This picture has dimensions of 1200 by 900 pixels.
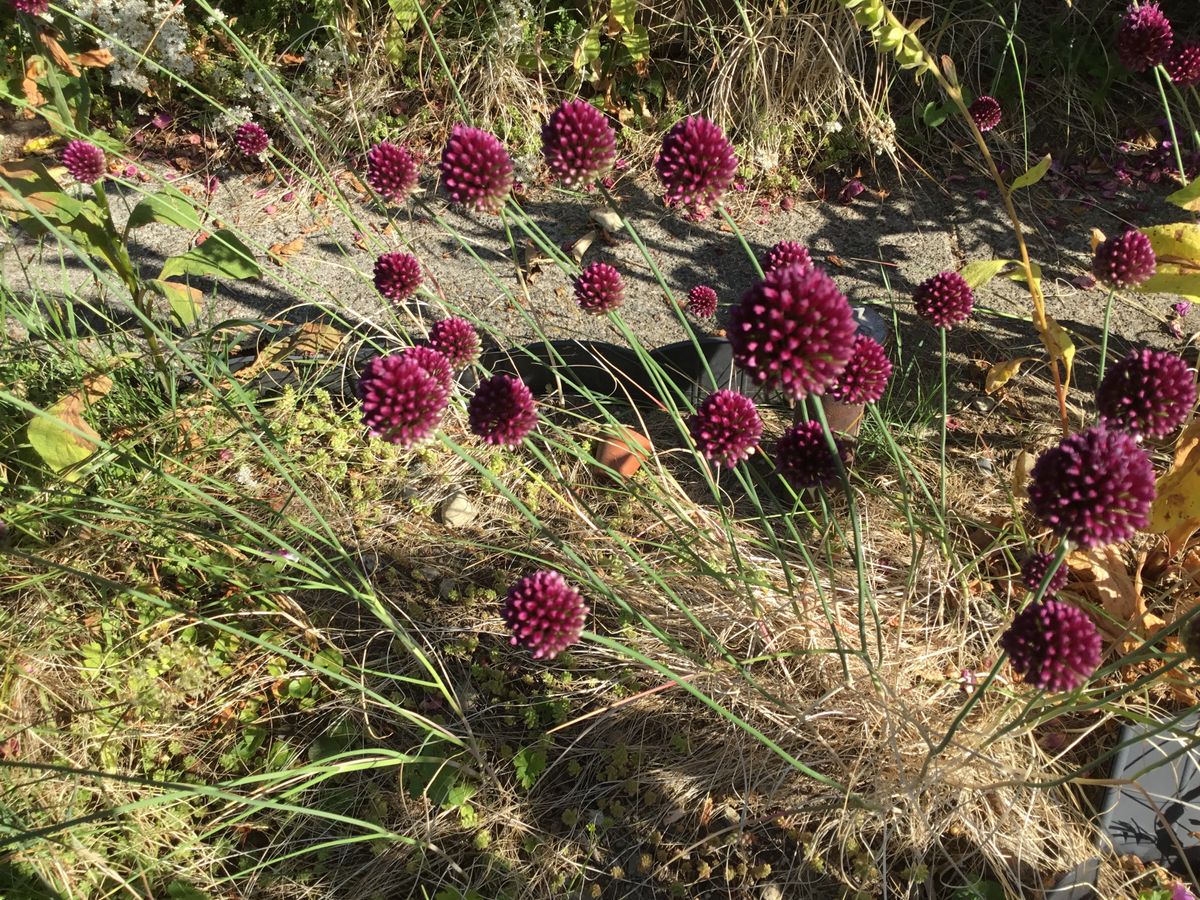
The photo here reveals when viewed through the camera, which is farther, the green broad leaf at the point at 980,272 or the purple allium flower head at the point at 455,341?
the green broad leaf at the point at 980,272

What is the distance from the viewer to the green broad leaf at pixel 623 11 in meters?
3.24

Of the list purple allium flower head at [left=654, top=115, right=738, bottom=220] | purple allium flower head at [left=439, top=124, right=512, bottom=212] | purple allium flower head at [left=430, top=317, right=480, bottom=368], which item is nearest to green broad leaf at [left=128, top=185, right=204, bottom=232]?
purple allium flower head at [left=430, top=317, right=480, bottom=368]

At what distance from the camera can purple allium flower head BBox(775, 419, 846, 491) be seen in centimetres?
141

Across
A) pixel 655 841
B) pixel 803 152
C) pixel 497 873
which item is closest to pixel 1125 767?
pixel 655 841

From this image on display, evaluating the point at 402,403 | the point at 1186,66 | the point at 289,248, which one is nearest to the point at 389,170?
the point at 402,403

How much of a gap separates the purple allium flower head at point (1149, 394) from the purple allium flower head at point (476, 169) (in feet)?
3.27

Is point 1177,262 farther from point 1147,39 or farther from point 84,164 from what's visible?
point 84,164

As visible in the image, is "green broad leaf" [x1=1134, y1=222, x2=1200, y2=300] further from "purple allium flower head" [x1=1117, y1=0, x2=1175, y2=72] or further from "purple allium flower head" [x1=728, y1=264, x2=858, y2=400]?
"purple allium flower head" [x1=728, y1=264, x2=858, y2=400]

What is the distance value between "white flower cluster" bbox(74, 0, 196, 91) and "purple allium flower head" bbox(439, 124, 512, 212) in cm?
265

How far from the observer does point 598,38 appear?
3.41m

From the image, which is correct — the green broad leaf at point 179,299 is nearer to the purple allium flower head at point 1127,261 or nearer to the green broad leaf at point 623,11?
the green broad leaf at point 623,11

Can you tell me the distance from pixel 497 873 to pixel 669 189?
4.26 ft

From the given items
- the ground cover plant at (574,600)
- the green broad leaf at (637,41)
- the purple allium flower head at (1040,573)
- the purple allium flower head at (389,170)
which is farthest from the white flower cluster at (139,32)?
the purple allium flower head at (1040,573)

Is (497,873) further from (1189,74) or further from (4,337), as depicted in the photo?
(1189,74)
